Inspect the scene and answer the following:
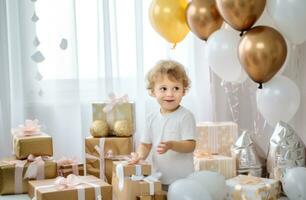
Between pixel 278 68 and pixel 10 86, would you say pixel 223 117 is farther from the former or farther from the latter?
pixel 10 86

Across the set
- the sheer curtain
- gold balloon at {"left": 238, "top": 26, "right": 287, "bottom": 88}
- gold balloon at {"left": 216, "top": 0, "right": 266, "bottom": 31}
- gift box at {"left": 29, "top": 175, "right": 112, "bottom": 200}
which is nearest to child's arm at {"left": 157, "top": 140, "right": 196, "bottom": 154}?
gift box at {"left": 29, "top": 175, "right": 112, "bottom": 200}

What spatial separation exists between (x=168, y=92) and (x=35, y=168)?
60cm

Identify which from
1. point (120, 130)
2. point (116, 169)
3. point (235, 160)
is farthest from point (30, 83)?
point (235, 160)

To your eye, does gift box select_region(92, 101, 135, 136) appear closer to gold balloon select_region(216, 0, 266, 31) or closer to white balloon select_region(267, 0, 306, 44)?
gold balloon select_region(216, 0, 266, 31)

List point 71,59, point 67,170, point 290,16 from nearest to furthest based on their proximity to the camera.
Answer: point 290,16, point 67,170, point 71,59

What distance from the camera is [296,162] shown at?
2178mm

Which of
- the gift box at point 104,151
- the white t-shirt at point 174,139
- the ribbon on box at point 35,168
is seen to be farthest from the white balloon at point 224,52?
the ribbon on box at point 35,168

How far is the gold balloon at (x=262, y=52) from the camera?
1.81 meters

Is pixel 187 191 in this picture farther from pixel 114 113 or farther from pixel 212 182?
pixel 114 113

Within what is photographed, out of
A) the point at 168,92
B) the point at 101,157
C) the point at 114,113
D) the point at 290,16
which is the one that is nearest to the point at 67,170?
the point at 101,157

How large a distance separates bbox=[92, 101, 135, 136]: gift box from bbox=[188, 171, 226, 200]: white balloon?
1.42 ft

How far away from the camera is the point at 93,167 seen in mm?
2158

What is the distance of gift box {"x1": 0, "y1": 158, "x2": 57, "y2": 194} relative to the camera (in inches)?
79.0

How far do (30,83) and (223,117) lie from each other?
101 cm
